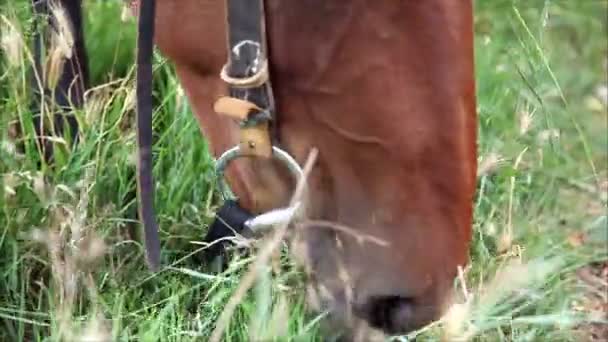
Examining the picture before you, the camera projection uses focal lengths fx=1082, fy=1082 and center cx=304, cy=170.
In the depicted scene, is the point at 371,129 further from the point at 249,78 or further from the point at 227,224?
the point at 227,224

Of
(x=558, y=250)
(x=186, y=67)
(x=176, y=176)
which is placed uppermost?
(x=186, y=67)

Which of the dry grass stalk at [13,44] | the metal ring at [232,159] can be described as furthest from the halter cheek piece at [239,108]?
the dry grass stalk at [13,44]

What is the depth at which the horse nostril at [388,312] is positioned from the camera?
1.54 meters

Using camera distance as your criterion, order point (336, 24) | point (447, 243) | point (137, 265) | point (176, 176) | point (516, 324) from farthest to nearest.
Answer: point (176, 176)
point (137, 265)
point (516, 324)
point (447, 243)
point (336, 24)

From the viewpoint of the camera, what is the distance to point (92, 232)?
193 centimetres

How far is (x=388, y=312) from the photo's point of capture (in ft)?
5.13

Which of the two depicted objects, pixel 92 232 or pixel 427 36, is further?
pixel 92 232

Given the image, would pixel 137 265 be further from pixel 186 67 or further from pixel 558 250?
pixel 558 250

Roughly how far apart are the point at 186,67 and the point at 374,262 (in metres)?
0.40

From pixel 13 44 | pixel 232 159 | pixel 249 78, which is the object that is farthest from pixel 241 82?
pixel 13 44

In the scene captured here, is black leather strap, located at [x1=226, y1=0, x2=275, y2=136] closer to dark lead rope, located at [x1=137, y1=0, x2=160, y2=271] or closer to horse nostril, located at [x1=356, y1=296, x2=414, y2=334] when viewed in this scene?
dark lead rope, located at [x1=137, y1=0, x2=160, y2=271]

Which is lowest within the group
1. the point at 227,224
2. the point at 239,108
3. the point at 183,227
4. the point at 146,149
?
the point at 183,227

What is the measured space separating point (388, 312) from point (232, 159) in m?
0.32

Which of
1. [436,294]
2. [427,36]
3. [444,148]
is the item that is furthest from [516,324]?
[427,36]
